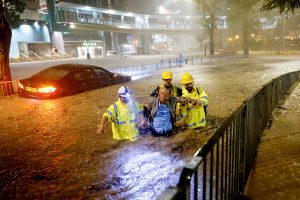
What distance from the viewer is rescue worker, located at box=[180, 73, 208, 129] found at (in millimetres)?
6332

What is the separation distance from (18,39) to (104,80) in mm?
30677

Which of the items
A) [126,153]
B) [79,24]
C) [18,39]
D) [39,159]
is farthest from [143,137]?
[79,24]

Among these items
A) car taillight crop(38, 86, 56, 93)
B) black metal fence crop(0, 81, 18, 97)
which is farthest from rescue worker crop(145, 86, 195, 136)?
black metal fence crop(0, 81, 18, 97)

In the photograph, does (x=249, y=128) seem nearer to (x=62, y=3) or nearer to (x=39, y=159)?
(x=39, y=159)

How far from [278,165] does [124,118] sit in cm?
293

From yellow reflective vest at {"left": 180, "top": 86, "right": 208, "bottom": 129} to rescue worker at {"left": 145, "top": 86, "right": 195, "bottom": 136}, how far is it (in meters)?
0.31

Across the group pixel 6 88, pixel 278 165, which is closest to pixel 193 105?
pixel 278 165

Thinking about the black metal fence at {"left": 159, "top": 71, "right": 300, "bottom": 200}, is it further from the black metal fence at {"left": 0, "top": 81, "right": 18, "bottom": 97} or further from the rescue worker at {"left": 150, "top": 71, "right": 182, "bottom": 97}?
the black metal fence at {"left": 0, "top": 81, "right": 18, "bottom": 97}

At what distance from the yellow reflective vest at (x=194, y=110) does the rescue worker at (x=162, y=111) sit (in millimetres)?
314

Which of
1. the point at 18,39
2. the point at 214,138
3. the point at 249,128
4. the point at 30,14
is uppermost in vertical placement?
the point at 30,14

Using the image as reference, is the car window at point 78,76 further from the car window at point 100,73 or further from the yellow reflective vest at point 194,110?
the yellow reflective vest at point 194,110

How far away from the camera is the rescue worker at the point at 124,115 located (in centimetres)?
574

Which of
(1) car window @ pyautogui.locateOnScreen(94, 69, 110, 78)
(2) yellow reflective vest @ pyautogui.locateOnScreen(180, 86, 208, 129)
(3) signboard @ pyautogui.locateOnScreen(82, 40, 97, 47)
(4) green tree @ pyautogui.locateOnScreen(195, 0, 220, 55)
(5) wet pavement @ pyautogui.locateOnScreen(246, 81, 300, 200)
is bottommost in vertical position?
(5) wet pavement @ pyautogui.locateOnScreen(246, 81, 300, 200)

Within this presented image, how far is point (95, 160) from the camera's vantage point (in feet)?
17.5
